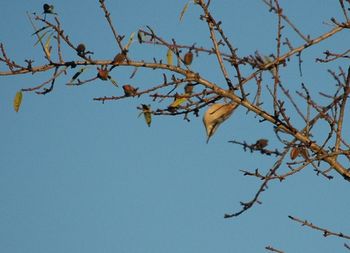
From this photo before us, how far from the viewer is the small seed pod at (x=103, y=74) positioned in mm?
2936

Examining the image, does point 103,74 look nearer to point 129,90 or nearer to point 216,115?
point 129,90

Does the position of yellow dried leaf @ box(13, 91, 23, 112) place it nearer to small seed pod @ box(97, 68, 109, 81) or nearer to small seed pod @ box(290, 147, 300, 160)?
small seed pod @ box(97, 68, 109, 81)

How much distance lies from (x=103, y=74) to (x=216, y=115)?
58cm

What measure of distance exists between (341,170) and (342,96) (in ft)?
1.43

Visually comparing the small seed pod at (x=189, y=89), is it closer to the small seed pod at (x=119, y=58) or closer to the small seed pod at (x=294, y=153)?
the small seed pod at (x=119, y=58)

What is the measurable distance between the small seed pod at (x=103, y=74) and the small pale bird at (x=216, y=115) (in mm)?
523

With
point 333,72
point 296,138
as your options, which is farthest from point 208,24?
point 333,72

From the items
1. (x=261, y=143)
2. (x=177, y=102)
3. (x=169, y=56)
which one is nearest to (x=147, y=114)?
(x=177, y=102)

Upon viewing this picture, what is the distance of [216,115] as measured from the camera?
3020 millimetres

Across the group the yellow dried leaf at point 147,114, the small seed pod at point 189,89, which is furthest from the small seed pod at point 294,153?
the yellow dried leaf at point 147,114

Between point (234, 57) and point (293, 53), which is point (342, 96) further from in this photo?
point (234, 57)

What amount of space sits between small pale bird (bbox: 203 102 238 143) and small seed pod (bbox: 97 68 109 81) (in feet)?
1.72

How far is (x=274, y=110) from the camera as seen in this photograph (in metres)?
3.01

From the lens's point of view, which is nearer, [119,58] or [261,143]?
[119,58]
